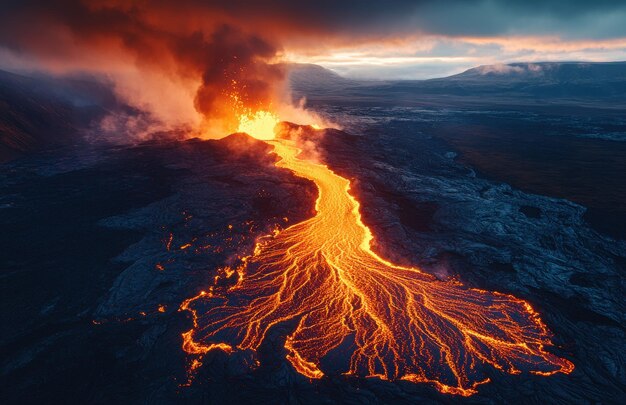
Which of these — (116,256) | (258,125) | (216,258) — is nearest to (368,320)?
(216,258)

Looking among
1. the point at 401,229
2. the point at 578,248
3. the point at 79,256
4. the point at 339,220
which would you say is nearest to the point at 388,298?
the point at 401,229

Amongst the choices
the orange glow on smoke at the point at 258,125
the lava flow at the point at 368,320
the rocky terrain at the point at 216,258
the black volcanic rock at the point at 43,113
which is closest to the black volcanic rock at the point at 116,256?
the rocky terrain at the point at 216,258

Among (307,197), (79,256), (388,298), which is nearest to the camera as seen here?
(388,298)

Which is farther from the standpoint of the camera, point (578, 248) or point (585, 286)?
point (578, 248)

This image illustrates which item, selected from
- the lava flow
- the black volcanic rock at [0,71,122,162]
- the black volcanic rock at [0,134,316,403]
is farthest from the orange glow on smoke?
the lava flow

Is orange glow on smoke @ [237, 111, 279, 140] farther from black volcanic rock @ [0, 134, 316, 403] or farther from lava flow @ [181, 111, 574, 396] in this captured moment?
lava flow @ [181, 111, 574, 396]

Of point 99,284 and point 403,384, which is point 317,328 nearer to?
point 403,384

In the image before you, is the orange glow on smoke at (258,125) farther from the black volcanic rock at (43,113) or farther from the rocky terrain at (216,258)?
the black volcanic rock at (43,113)

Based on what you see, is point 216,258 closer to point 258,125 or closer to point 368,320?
point 368,320

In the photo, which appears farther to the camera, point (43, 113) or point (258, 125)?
point (258, 125)
